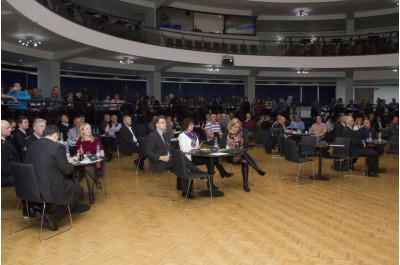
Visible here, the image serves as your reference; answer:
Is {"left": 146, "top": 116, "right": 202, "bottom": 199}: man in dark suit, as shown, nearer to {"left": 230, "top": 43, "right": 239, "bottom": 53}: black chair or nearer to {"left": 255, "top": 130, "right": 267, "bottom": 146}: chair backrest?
{"left": 255, "top": 130, "right": 267, "bottom": 146}: chair backrest

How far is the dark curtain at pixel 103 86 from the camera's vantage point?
20677mm

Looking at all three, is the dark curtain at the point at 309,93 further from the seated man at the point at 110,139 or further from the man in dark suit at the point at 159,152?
the man in dark suit at the point at 159,152

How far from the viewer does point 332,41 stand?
64.4 ft

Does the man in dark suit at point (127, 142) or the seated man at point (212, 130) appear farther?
the seated man at point (212, 130)

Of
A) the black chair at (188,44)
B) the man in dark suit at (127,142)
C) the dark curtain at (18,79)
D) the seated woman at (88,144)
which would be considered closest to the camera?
the seated woman at (88,144)

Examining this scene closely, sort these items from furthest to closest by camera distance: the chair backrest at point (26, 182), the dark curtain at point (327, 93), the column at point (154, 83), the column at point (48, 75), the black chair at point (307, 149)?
the dark curtain at point (327, 93), the column at point (154, 83), the column at point (48, 75), the black chair at point (307, 149), the chair backrest at point (26, 182)

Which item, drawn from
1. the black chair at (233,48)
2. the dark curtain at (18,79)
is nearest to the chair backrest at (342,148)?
the black chair at (233,48)

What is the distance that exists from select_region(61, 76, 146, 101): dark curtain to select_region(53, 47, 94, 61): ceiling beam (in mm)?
5506

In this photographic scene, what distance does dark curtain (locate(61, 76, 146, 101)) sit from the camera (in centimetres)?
2068

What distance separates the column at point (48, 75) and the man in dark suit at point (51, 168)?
11114mm

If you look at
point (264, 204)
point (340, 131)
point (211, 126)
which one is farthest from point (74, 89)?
point (264, 204)

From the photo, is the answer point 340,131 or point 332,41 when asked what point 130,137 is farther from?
point 332,41

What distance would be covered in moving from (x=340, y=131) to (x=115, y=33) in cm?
898

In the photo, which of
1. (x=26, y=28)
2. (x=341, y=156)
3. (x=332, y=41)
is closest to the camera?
(x=341, y=156)
